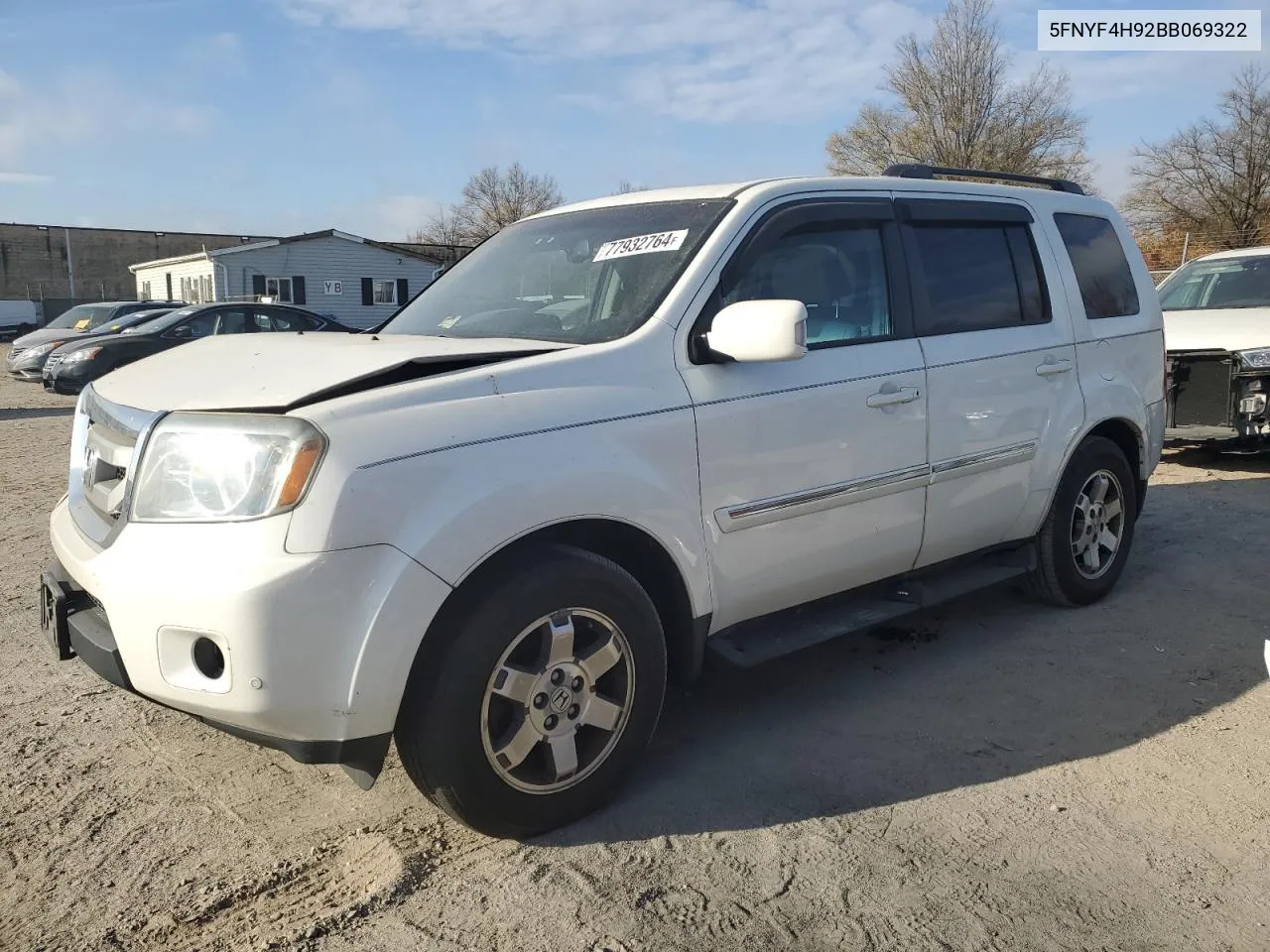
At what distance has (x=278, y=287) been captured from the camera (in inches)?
1660

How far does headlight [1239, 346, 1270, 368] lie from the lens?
7941 mm

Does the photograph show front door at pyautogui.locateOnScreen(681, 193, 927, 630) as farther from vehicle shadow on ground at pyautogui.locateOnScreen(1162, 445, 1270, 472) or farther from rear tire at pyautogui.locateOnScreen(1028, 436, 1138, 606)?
vehicle shadow on ground at pyautogui.locateOnScreen(1162, 445, 1270, 472)

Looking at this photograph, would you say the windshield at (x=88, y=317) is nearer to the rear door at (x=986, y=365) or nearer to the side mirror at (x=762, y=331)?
the rear door at (x=986, y=365)

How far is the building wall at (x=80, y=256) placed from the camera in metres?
68.2

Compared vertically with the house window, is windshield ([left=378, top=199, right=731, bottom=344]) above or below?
below

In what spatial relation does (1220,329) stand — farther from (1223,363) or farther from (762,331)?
(762,331)

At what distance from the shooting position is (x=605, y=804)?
10.2 feet

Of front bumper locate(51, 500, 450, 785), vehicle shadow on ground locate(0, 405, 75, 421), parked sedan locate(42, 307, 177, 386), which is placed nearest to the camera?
front bumper locate(51, 500, 450, 785)

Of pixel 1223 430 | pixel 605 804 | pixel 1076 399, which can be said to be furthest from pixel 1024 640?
pixel 1223 430

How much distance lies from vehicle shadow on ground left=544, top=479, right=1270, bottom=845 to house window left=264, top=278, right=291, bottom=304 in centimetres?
4070

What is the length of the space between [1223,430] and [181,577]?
806 centimetres

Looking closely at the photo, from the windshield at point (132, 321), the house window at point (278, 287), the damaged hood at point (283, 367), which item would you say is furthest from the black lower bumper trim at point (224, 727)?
the house window at point (278, 287)

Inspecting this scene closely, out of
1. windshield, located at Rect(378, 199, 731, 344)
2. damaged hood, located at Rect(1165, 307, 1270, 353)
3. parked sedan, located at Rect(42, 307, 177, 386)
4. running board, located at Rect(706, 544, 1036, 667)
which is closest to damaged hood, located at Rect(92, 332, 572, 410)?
windshield, located at Rect(378, 199, 731, 344)

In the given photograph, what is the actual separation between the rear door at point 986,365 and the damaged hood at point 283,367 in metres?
1.69
